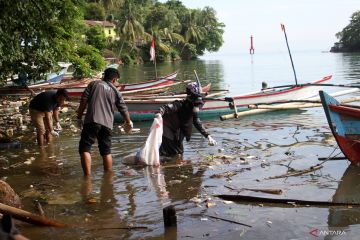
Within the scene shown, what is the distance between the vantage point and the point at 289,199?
594 centimetres

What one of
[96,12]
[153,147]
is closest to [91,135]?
[153,147]

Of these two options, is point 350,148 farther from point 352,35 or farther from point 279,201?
point 352,35

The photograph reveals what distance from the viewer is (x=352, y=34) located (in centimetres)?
9450

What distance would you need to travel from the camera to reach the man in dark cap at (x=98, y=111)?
23.7 feet

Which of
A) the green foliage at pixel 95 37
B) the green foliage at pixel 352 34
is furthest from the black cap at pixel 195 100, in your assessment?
the green foliage at pixel 352 34

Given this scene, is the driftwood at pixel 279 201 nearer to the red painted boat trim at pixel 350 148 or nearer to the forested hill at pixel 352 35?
the red painted boat trim at pixel 350 148

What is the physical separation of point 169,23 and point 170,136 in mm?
63740

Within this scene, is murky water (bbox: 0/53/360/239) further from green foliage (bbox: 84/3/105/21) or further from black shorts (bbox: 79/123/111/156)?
green foliage (bbox: 84/3/105/21)

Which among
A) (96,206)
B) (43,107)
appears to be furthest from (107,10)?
(96,206)

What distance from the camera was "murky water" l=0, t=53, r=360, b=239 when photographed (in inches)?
201

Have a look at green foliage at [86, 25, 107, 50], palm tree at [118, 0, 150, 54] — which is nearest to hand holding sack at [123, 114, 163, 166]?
green foliage at [86, 25, 107, 50]

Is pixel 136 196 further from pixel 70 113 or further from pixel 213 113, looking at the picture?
pixel 70 113

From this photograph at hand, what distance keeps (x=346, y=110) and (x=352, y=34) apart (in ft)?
311

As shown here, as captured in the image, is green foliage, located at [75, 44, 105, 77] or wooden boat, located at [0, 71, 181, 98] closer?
green foliage, located at [75, 44, 105, 77]
